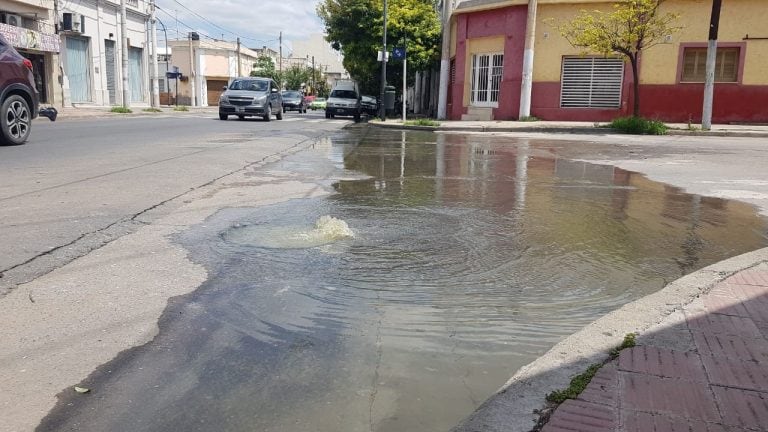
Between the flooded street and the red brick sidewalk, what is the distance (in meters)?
0.46

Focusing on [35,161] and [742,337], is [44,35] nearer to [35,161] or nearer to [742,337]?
[35,161]

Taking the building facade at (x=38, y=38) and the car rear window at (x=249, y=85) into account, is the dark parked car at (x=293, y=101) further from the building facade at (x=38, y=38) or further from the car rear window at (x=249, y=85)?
the car rear window at (x=249, y=85)

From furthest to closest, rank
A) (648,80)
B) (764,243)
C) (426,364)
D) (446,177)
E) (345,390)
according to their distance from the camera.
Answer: (648,80)
(446,177)
(764,243)
(426,364)
(345,390)

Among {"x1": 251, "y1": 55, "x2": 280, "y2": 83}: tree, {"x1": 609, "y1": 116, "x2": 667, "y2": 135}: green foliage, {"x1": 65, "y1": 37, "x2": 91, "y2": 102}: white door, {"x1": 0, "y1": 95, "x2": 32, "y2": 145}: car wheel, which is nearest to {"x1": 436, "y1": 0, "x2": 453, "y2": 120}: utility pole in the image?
{"x1": 609, "y1": 116, "x2": 667, "y2": 135}: green foliage

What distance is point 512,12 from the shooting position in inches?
1013

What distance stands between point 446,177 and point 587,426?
7.10 metres

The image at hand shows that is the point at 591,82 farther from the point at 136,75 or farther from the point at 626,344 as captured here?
the point at 136,75

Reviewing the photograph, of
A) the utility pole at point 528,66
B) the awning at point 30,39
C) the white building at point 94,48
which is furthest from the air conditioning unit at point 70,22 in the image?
the utility pole at point 528,66

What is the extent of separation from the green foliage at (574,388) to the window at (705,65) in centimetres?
2424

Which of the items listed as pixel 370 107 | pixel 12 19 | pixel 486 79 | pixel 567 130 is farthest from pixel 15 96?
pixel 370 107

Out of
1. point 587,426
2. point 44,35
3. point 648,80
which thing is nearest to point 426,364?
point 587,426

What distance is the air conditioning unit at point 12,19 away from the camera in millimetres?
29500

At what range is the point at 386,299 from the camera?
147 inches

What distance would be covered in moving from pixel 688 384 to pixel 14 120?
11.7 metres
